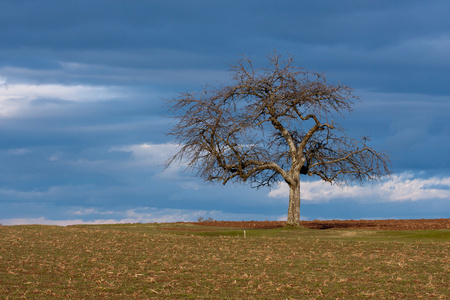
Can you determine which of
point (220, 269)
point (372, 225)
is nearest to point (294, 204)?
point (372, 225)

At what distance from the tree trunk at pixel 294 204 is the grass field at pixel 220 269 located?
420 inches

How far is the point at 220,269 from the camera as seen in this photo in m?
17.6

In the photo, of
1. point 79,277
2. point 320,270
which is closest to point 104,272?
point 79,277

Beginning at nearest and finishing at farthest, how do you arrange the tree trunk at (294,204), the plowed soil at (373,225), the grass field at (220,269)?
the grass field at (220,269) < the tree trunk at (294,204) < the plowed soil at (373,225)

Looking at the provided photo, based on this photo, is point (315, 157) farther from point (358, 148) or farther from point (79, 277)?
point (79, 277)

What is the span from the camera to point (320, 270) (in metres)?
17.4

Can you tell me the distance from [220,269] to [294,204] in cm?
2272

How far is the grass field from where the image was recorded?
13547 mm

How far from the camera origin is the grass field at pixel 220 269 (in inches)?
533

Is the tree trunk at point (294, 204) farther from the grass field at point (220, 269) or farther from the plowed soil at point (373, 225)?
the grass field at point (220, 269)

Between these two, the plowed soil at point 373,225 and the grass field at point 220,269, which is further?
the plowed soil at point 373,225

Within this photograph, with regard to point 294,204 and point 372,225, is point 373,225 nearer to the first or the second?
point 372,225

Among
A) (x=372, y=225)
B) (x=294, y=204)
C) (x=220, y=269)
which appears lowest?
(x=220, y=269)

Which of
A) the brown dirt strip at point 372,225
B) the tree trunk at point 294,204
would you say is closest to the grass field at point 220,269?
the tree trunk at point 294,204
